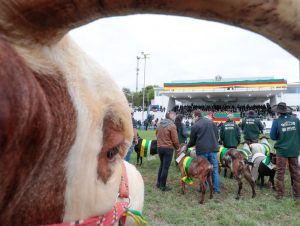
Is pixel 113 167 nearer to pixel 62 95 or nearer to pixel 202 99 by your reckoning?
pixel 62 95

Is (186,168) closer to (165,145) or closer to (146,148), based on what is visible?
(165,145)

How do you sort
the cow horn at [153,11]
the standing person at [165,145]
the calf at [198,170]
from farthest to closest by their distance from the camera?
the standing person at [165,145] → the calf at [198,170] → the cow horn at [153,11]

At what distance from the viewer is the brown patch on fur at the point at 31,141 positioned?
0.58m

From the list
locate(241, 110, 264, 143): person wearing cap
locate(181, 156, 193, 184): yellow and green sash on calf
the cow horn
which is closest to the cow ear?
the cow horn

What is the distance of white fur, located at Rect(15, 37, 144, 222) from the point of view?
0.80 meters

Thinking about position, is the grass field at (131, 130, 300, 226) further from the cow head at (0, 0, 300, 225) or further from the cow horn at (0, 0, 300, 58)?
the cow horn at (0, 0, 300, 58)

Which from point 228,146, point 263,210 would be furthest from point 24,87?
point 228,146

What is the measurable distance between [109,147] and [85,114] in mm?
180

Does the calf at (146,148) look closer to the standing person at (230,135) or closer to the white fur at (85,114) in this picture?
the standing person at (230,135)

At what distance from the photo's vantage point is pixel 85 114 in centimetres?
90

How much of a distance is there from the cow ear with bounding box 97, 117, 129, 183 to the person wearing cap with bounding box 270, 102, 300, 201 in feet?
26.1

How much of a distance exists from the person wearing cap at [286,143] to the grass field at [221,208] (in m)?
0.50

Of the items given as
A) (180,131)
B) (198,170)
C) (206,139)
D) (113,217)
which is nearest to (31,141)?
(113,217)

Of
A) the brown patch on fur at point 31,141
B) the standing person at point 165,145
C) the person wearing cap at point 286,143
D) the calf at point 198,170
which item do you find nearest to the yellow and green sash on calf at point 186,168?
the calf at point 198,170
